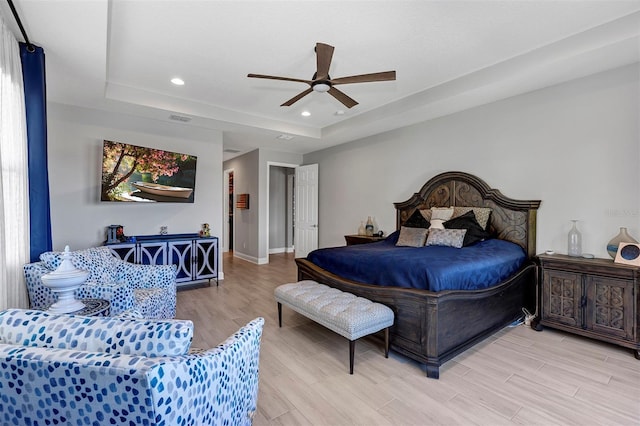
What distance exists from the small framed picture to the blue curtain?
507 cm

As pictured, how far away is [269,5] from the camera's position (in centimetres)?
227

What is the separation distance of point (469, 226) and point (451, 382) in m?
2.12

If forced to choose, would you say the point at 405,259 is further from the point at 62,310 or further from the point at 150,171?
the point at 150,171

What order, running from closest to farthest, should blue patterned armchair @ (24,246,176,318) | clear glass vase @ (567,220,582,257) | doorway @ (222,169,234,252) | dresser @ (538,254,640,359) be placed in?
blue patterned armchair @ (24,246,176,318) → dresser @ (538,254,640,359) → clear glass vase @ (567,220,582,257) → doorway @ (222,169,234,252)

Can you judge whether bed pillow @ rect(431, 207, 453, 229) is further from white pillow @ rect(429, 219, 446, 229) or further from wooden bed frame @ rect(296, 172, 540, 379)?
wooden bed frame @ rect(296, 172, 540, 379)

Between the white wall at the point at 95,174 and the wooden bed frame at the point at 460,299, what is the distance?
8.38 feet

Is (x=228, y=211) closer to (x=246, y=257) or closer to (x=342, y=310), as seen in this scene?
(x=246, y=257)

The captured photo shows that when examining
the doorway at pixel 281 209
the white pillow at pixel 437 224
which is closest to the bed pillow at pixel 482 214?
the white pillow at pixel 437 224

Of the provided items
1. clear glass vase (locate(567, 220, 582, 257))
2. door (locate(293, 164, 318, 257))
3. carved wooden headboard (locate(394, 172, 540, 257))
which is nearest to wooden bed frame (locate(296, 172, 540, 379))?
carved wooden headboard (locate(394, 172, 540, 257))

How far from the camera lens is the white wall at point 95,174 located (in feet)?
12.6

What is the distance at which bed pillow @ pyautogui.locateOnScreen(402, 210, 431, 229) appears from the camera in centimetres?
426

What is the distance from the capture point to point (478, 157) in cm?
405

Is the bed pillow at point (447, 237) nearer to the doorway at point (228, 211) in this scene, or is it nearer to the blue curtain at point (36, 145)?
the blue curtain at point (36, 145)

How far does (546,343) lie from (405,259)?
1601 mm
